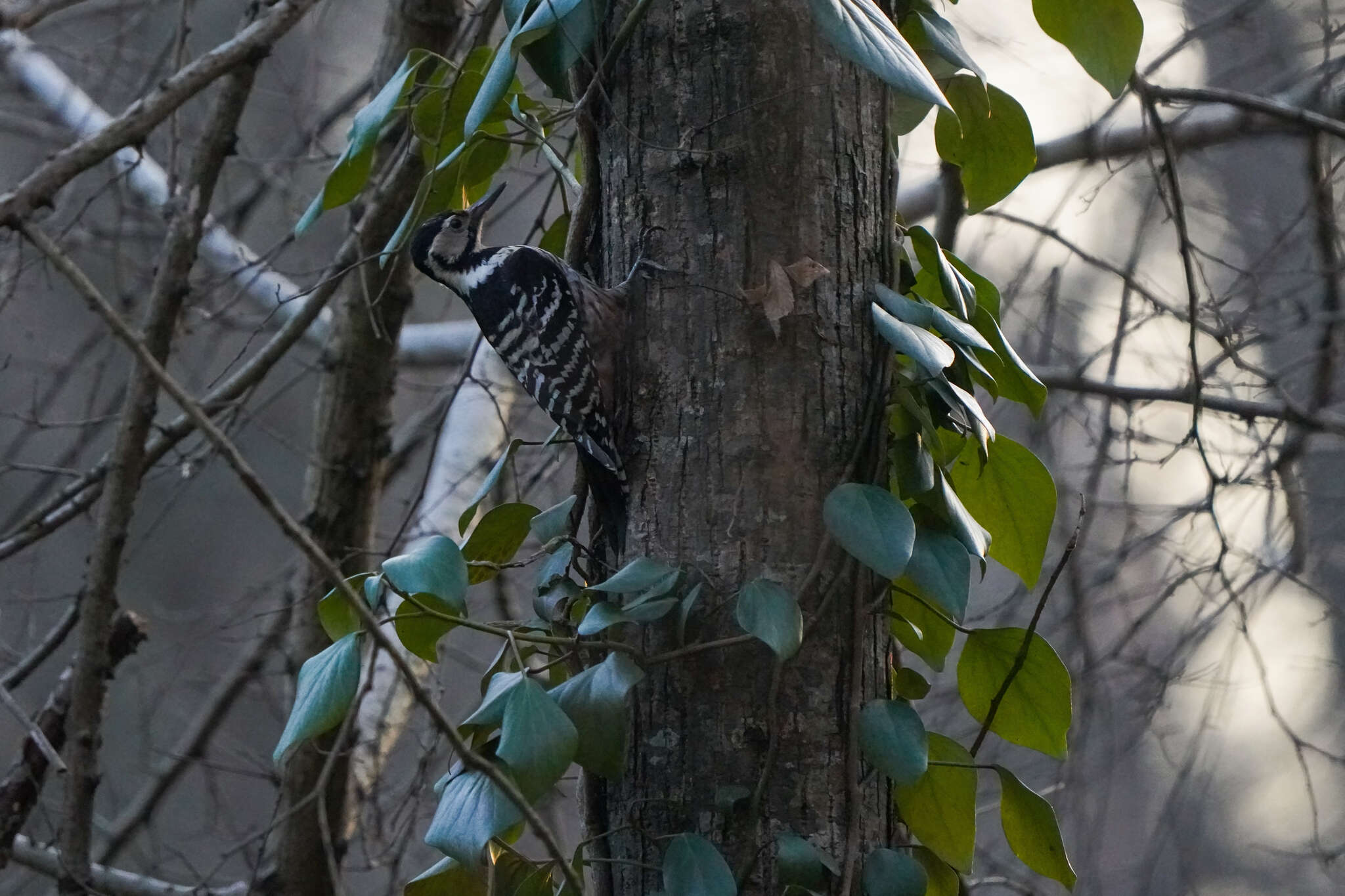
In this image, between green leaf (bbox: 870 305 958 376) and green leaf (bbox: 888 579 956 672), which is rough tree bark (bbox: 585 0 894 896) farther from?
green leaf (bbox: 888 579 956 672)

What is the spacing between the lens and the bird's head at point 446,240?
2135 millimetres

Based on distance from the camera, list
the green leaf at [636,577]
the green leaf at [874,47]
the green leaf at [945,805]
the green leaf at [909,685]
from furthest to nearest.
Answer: the green leaf at [909,685], the green leaf at [945,805], the green leaf at [636,577], the green leaf at [874,47]

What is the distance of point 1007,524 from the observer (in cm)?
147

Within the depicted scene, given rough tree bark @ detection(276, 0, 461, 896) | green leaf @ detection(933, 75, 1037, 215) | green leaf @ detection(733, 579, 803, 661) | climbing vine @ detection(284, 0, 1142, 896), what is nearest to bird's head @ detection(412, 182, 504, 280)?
rough tree bark @ detection(276, 0, 461, 896)

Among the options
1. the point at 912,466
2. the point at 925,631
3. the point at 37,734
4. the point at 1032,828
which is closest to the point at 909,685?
the point at 925,631

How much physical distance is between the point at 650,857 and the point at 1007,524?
0.60 metres

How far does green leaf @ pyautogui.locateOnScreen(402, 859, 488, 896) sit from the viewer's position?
1285mm

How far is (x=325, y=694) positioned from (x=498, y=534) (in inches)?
16.9

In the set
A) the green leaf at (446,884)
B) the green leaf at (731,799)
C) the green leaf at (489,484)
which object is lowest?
the green leaf at (446,884)

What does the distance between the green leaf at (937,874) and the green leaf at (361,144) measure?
106cm

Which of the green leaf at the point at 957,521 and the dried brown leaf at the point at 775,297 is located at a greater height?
the dried brown leaf at the point at 775,297

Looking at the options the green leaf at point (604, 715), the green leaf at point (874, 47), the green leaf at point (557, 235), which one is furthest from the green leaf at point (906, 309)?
the green leaf at point (557, 235)

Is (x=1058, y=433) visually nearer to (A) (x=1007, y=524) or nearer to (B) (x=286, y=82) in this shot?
(A) (x=1007, y=524)

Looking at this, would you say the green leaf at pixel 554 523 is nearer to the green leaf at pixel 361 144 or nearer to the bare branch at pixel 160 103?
the green leaf at pixel 361 144
